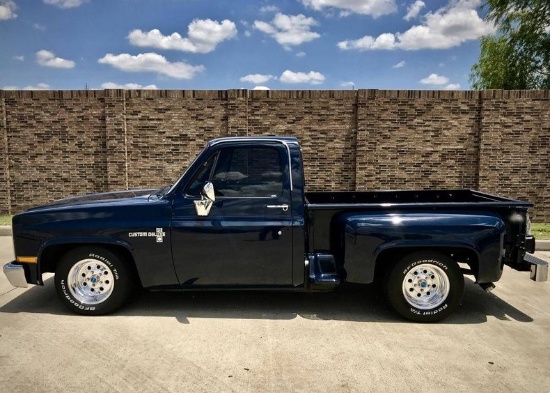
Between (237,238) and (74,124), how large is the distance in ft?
26.2

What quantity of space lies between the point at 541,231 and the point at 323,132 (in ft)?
16.8

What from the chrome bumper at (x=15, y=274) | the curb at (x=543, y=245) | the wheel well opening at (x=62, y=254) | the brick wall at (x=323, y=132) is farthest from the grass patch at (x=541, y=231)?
the chrome bumper at (x=15, y=274)

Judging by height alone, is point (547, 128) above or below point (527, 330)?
above

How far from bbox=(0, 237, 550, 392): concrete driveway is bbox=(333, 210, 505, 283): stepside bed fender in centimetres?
64

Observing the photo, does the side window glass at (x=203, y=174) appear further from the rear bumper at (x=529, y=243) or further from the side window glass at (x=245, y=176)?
the rear bumper at (x=529, y=243)

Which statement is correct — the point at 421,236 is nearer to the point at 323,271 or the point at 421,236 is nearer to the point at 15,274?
the point at 323,271

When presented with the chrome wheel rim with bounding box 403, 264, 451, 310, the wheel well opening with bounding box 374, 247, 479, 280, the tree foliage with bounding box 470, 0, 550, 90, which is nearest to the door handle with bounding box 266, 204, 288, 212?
the wheel well opening with bounding box 374, 247, 479, 280

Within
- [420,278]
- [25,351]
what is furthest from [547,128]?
[25,351]

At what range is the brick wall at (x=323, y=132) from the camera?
410 inches

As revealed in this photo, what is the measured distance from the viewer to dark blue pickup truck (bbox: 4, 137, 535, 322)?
4535mm

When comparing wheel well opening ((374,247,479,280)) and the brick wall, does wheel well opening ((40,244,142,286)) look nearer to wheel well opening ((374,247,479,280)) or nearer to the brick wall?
wheel well opening ((374,247,479,280))

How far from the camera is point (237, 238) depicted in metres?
4.55

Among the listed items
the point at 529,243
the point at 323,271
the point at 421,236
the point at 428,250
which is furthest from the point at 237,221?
the point at 529,243

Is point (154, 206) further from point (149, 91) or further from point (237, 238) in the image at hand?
point (149, 91)
